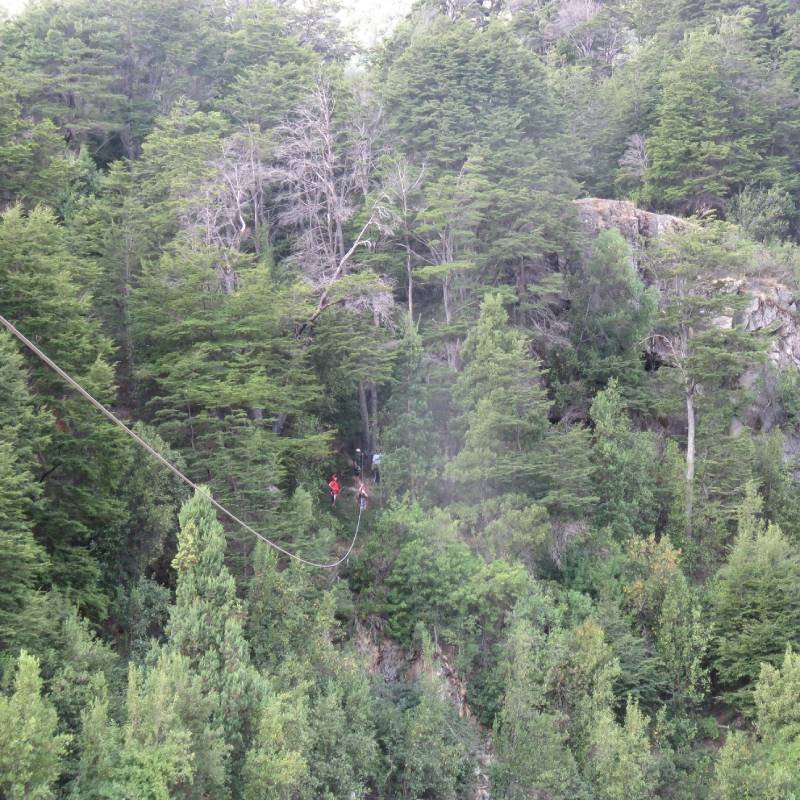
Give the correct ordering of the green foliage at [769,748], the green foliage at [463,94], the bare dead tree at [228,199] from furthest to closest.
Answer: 1. the green foliage at [463,94]
2. the bare dead tree at [228,199]
3. the green foliage at [769,748]

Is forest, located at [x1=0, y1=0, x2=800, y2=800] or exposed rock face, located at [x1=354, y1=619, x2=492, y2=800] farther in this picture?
exposed rock face, located at [x1=354, y1=619, x2=492, y2=800]

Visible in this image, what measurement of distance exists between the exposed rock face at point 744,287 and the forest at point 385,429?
16cm

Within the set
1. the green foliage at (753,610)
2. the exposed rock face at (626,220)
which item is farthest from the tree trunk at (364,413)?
the exposed rock face at (626,220)

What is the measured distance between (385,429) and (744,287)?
53.5ft

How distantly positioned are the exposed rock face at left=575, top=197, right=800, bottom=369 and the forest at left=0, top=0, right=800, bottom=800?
6.3 inches

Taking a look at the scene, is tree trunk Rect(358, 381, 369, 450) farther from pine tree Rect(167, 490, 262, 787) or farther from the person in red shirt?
pine tree Rect(167, 490, 262, 787)

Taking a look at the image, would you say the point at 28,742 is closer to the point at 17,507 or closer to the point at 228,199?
the point at 17,507

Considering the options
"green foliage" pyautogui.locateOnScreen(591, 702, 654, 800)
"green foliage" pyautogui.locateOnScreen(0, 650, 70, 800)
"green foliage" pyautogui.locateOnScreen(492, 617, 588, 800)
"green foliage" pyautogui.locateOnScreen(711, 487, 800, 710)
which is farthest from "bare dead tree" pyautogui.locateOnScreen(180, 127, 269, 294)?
"green foliage" pyautogui.locateOnScreen(711, 487, 800, 710)

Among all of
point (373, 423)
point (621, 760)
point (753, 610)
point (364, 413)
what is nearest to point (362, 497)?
point (373, 423)

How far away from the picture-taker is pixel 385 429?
84.1ft

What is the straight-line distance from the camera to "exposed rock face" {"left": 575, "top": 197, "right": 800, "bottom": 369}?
107 ft

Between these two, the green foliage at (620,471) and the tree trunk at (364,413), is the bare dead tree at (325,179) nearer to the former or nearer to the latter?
the tree trunk at (364,413)

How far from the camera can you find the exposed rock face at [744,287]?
32.5 metres

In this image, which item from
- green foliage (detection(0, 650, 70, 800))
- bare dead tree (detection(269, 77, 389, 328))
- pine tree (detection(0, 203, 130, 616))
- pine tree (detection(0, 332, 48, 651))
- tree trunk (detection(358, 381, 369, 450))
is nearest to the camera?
green foliage (detection(0, 650, 70, 800))
